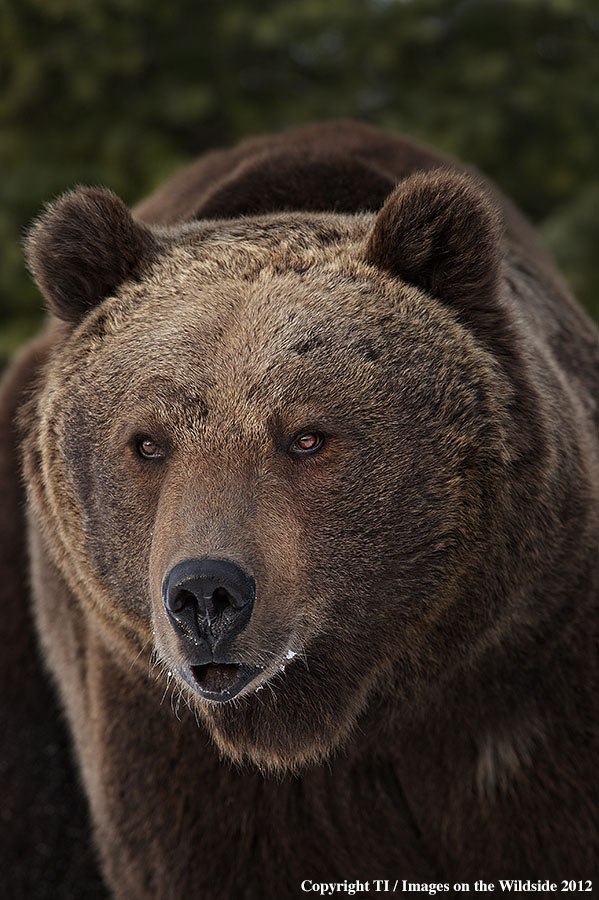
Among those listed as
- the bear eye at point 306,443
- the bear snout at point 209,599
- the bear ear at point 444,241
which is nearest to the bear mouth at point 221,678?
the bear snout at point 209,599

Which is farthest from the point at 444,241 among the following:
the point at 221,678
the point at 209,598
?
the point at 221,678

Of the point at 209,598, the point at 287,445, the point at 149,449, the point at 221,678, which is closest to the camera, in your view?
the point at 209,598

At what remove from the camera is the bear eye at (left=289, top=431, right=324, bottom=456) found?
11.9ft

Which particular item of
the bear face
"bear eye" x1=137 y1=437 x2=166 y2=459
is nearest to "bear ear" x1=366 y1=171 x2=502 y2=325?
the bear face

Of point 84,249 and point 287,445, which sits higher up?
point 84,249

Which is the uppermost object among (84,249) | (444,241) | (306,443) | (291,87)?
(291,87)

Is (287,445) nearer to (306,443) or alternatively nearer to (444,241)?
(306,443)

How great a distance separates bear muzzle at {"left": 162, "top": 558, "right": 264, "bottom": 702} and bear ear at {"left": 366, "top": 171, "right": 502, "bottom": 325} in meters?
1.24

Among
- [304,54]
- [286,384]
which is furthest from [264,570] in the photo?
[304,54]

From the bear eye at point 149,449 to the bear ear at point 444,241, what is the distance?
3.15 feet

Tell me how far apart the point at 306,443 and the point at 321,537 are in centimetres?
28

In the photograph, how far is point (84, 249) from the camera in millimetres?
4051

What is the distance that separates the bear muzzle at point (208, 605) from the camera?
10.6 ft

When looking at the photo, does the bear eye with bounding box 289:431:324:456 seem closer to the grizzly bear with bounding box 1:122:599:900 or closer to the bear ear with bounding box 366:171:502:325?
the grizzly bear with bounding box 1:122:599:900
